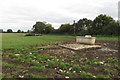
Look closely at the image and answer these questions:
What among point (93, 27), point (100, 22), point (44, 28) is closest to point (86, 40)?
point (93, 27)

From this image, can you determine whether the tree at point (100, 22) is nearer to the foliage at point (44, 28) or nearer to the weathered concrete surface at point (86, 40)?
the foliage at point (44, 28)

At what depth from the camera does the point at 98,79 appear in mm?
3275

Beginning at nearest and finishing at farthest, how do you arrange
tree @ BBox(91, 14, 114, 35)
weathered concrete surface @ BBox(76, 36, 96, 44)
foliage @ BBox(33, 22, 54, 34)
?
weathered concrete surface @ BBox(76, 36, 96, 44)
tree @ BBox(91, 14, 114, 35)
foliage @ BBox(33, 22, 54, 34)

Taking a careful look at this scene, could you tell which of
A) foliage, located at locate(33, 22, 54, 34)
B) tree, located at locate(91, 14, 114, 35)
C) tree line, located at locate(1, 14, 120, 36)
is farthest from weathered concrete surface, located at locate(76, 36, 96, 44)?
foliage, located at locate(33, 22, 54, 34)

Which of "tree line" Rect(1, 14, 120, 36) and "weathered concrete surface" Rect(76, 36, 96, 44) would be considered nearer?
"weathered concrete surface" Rect(76, 36, 96, 44)

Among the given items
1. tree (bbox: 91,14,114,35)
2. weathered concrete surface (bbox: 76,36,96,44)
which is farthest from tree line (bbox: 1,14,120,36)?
weathered concrete surface (bbox: 76,36,96,44)

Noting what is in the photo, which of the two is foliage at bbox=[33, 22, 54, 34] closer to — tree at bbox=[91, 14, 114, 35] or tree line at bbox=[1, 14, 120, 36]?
tree line at bbox=[1, 14, 120, 36]

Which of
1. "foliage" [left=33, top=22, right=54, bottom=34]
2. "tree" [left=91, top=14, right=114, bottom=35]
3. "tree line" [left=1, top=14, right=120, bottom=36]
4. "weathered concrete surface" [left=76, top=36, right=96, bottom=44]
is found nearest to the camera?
"weathered concrete surface" [left=76, top=36, right=96, bottom=44]

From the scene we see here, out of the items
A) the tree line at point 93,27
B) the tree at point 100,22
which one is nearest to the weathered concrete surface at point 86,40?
the tree line at point 93,27

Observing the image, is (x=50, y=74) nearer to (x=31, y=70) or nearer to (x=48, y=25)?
(x=31, y=70)

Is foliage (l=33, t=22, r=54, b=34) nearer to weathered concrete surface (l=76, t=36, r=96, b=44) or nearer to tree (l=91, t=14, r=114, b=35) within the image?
tree (l=91, t=14, r=114, b=35)

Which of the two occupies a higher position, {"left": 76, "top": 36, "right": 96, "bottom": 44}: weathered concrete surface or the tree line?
the tree line

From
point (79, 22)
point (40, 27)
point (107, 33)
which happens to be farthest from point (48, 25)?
point (107, 33)

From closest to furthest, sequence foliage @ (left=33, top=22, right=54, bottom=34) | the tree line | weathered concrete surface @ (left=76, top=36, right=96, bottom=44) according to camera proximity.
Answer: weathered concrete surface @ (left=76, top=36, right=96, bottom=44), the tree line, foliage @ (left=33, top=22, right=54, bottom=34)
